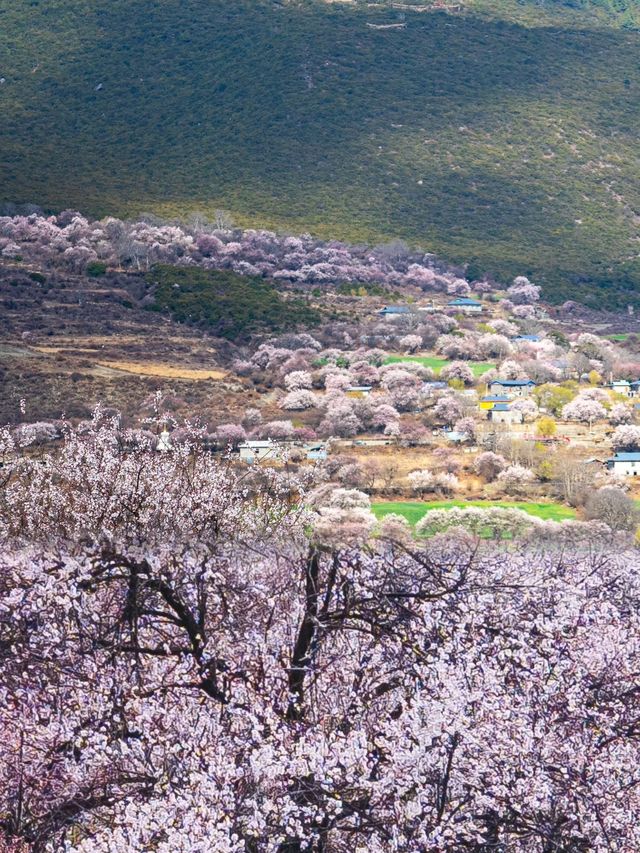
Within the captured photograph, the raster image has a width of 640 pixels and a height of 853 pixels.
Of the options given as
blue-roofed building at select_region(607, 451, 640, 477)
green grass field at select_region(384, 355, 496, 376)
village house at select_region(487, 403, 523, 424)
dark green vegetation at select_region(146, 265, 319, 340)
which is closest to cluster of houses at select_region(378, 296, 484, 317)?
dark green vegetation at select_region(146, 265, 319, 340)

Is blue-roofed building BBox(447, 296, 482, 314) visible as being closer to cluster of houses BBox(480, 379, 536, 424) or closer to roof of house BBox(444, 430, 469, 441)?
cluster of houses BBox(480, 379, 536, 424)

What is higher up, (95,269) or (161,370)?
(95,269)

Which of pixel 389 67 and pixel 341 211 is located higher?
pixel 389 67

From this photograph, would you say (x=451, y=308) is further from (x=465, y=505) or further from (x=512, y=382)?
(x=465, y=505)

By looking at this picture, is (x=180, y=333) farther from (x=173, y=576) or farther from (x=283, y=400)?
(x=173, y=576)

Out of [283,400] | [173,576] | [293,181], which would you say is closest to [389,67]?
[293,181]

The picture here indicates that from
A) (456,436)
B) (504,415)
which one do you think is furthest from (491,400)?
(456,436)

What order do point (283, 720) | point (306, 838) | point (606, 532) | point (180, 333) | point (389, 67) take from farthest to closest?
point (389, 67) < point (180, 333) < point (606, 532) < point (283, 720) < point (306, 838)
